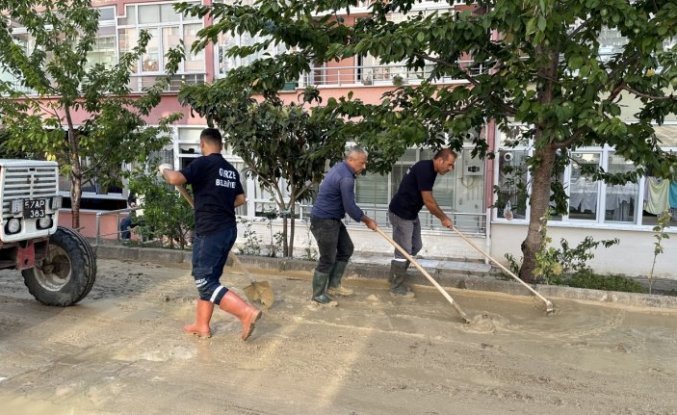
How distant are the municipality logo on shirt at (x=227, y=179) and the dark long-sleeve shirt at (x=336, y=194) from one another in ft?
4.16

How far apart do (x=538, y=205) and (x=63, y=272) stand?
5.37 meters

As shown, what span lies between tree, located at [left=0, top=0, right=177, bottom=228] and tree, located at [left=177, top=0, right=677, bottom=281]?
10.3ft

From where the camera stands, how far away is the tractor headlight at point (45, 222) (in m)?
5.67

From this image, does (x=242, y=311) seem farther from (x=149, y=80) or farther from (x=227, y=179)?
(x=149, y=80)

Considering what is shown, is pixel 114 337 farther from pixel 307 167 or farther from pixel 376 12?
pixel 376 12

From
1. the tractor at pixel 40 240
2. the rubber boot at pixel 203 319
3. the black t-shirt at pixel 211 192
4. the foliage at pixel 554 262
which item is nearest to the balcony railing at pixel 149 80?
the tractor at pixel 40 240

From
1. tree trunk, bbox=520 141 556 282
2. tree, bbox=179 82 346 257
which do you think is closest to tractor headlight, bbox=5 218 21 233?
tree, bbox=179 82 346 257

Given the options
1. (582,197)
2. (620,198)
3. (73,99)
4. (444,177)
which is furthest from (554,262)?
(73,99)

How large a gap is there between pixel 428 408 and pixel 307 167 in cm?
476

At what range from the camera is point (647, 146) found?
18.4 feet

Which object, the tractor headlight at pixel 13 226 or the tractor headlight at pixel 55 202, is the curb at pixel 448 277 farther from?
the tractor headlight at pixel 13 226

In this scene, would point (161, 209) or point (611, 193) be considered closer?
point (161, 209)

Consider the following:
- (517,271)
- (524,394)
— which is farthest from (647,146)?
(524,394)

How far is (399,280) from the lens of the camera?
6.70 m
